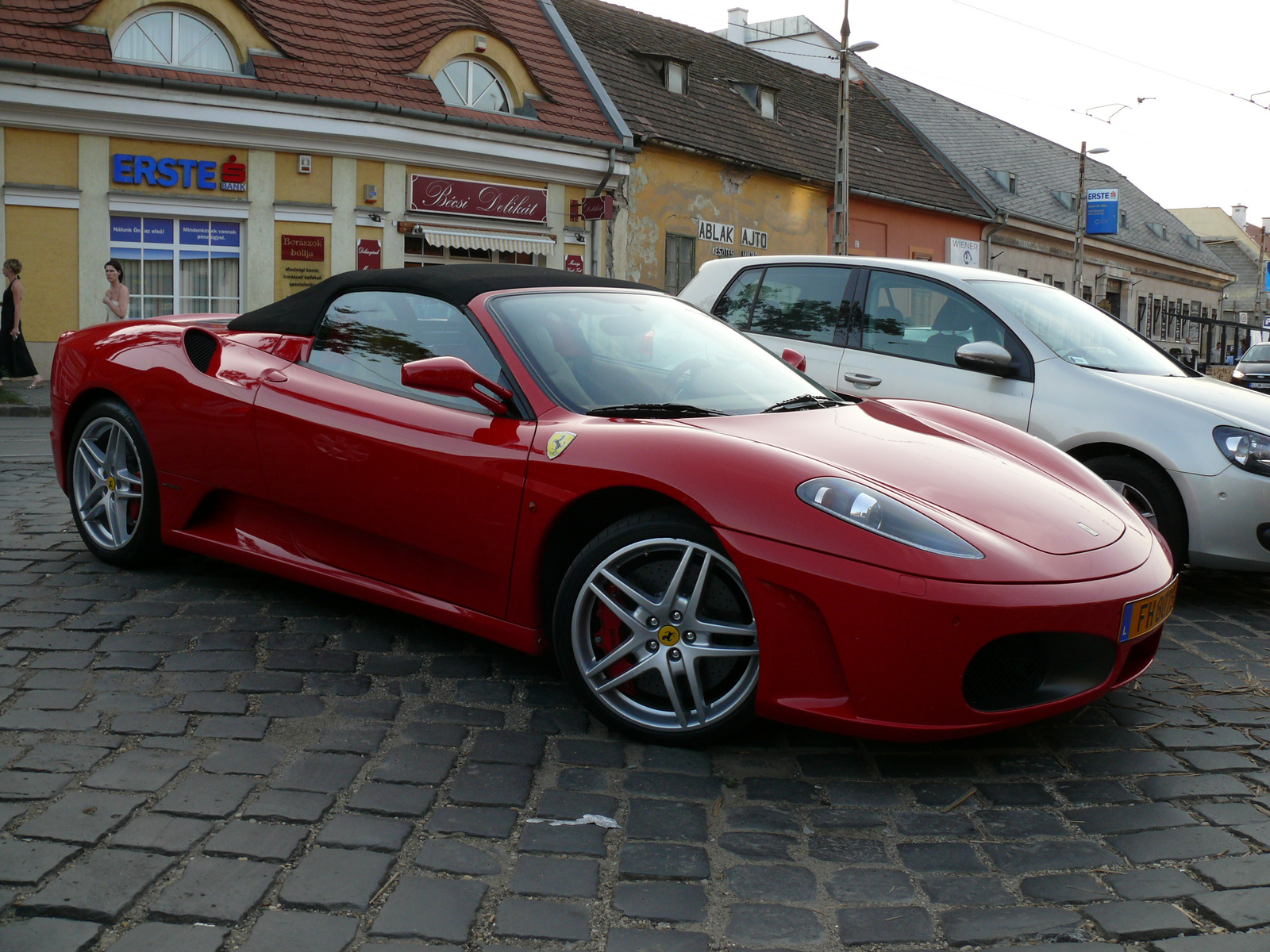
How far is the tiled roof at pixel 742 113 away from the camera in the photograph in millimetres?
23891

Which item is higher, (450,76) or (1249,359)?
(450,76)

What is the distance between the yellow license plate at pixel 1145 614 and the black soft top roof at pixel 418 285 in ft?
6.57

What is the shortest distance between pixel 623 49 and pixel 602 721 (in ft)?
78.6

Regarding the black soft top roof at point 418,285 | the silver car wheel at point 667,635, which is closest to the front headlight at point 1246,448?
the black soft top roof at point 418,285

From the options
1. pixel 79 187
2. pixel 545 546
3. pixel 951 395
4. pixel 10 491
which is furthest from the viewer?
pixel 79 187

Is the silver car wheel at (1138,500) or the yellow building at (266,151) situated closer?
the silver car wheel at (1138,500)

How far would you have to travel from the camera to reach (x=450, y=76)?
19953 millimetres

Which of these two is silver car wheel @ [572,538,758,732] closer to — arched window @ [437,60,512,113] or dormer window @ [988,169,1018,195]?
arched window @ [437,60,512,113]

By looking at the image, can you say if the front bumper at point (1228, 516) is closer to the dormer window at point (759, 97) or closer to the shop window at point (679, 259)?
the shop window at point (679, 259)

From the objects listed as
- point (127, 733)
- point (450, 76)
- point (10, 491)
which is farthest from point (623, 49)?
point (127, 733)

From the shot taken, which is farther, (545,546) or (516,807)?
(545,546)

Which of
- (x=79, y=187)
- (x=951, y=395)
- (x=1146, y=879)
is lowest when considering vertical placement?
(x=1146, y=879)

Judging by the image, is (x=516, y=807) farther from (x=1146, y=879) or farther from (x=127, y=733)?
(x=1146, y=879)

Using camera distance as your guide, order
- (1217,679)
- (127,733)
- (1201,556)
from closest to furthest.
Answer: (127,733) → (1217,679) → (1201,556)
